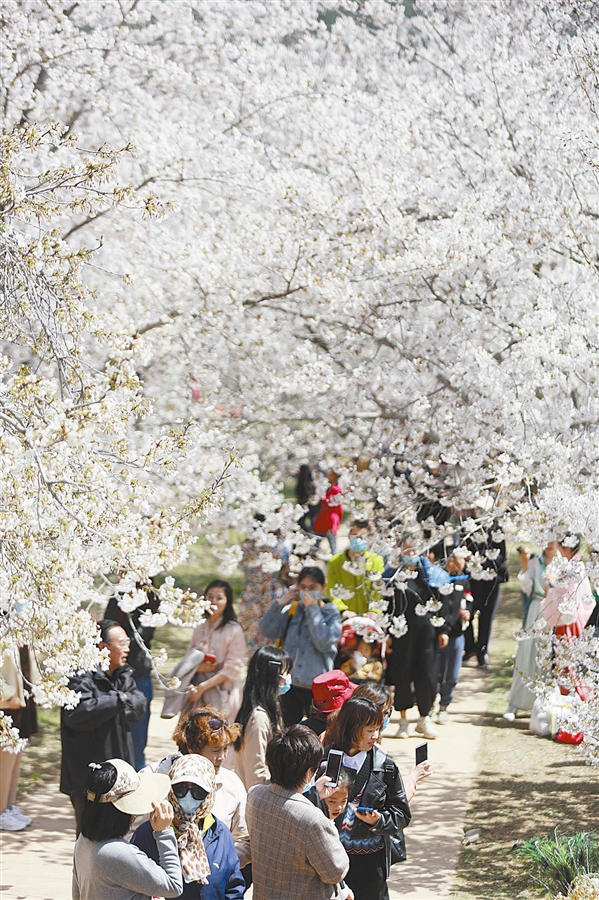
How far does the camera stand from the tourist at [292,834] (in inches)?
150

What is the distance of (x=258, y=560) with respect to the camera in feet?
29.4

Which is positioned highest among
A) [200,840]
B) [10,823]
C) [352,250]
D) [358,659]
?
[352,250]

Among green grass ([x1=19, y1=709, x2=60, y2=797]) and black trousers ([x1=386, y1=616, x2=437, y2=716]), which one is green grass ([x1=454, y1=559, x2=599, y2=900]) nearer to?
black trousers ([x1=386, y1=616, x2=437, y2=716])

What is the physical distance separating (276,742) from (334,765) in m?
0.40

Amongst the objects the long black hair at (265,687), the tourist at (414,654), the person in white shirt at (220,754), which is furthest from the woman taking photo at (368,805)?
the tourist at (414,654)

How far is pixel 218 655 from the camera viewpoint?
715 centimetres

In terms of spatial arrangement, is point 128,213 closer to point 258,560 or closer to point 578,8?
point 258,560

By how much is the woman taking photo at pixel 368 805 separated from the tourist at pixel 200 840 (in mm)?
645

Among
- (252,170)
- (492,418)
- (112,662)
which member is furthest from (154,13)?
(112,662)

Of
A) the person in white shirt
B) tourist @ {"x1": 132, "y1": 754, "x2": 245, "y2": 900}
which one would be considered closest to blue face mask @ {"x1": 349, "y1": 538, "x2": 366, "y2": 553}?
the person in white shirt

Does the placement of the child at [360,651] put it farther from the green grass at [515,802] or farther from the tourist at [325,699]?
the tourist at [325,699]

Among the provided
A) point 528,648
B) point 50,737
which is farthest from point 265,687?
point 50,737

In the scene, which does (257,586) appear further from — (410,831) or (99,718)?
(99,718)

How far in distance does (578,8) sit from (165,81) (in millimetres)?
4061
